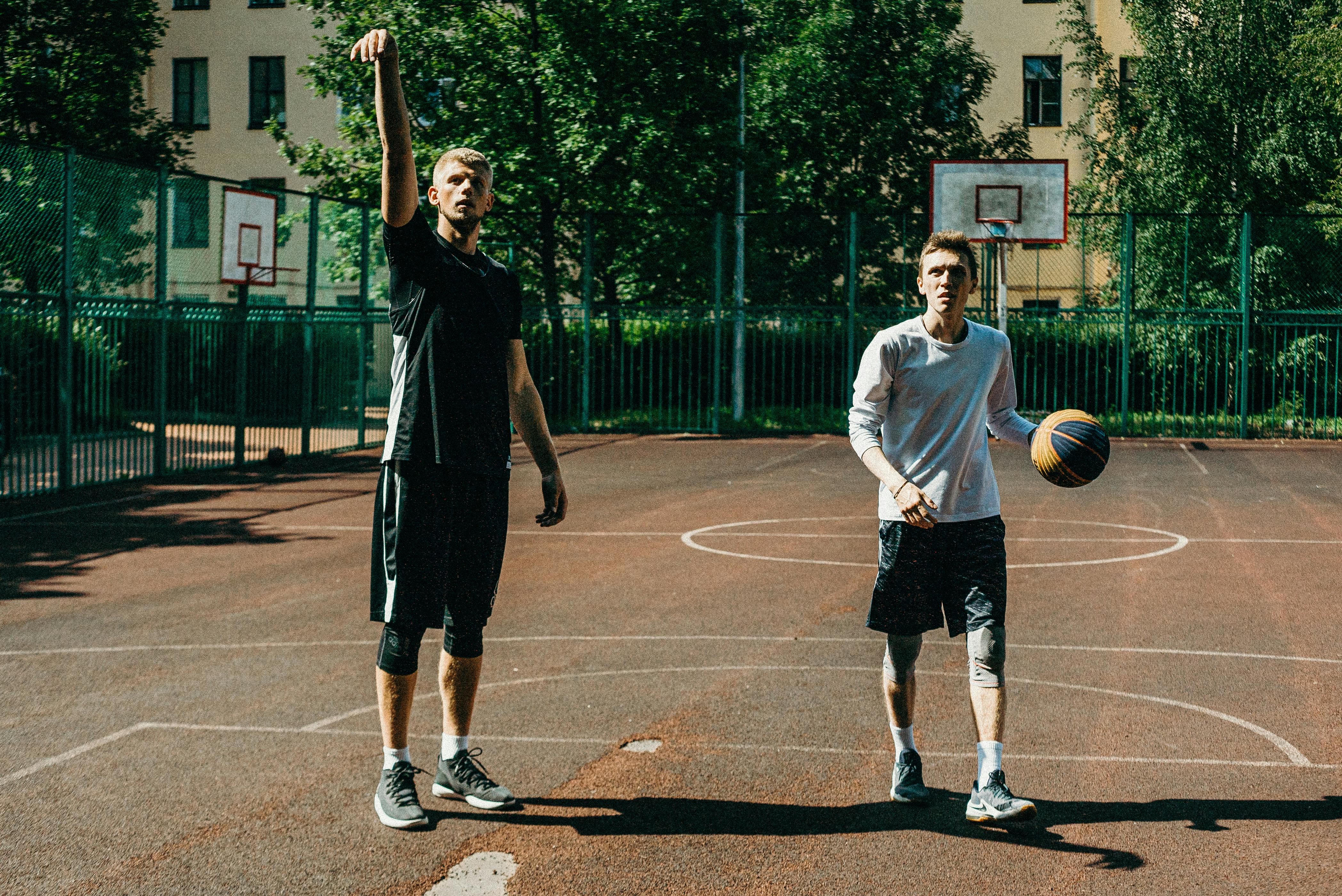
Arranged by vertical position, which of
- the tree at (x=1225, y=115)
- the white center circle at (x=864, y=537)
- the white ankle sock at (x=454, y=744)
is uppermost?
the tree at (x=1225, y=115)

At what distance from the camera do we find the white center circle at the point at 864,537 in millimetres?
10445

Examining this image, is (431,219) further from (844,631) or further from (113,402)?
(844,631)

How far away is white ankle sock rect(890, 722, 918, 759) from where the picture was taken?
4988 millimetres

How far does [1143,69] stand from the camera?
28.6 metres

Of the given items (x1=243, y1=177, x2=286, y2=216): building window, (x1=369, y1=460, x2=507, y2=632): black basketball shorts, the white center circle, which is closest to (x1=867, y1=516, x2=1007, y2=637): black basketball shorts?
(x1=369, y1=460, x2=507, y2=632): black basketball shorts

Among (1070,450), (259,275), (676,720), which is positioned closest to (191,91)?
(259,275)

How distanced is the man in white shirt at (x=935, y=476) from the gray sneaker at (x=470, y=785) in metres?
1.31

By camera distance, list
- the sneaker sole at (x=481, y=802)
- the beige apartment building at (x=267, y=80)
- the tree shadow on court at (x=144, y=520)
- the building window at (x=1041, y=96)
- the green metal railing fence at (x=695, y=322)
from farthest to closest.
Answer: the beige apartment building at (x=267, y=80) < the building window at (x=1041, y=96) < the green metal railing fence at (x=695, y=322) < the tree shadow on court at (x=144, y=520) < the sneaker sole at (x=481, y=802)

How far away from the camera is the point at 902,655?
5.03 metres

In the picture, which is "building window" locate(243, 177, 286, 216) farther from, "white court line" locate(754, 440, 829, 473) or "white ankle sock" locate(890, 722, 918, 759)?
"white ankle sock" locate(890, 722, 918, 759)

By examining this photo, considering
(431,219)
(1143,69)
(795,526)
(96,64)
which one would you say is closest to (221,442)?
(795,526)

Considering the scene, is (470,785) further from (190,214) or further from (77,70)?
(77,70)

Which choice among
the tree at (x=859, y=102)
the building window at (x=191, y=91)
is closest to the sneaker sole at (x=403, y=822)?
the tree at (x=859, y=102)

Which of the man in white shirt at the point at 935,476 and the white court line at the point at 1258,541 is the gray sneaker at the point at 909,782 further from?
the white court line at the point at 1258,541
